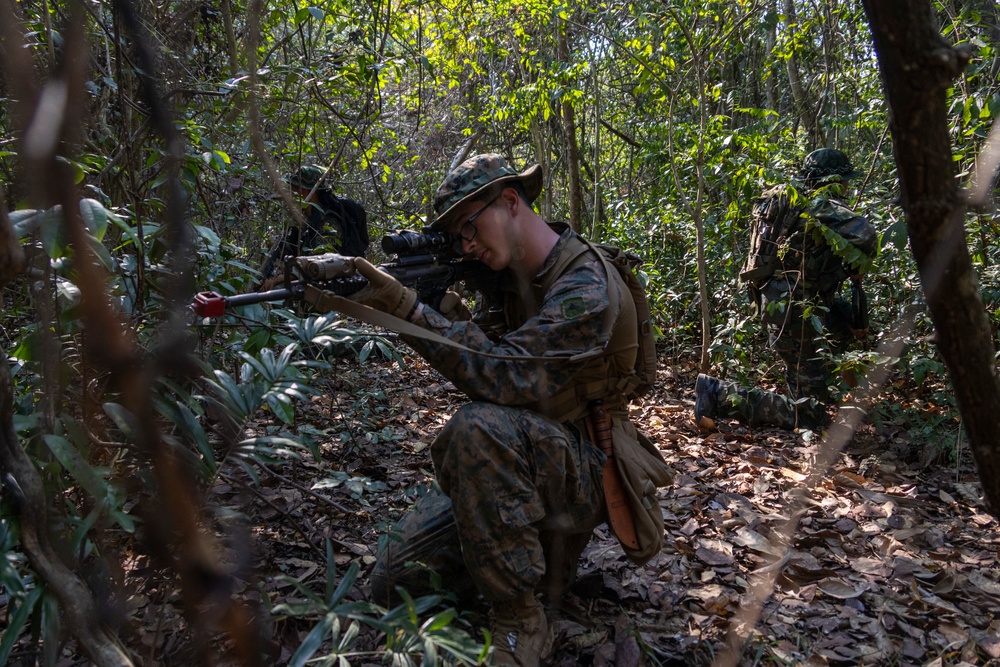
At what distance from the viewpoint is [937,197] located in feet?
4.20

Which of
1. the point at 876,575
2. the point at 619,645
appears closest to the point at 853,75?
the point at 876,575

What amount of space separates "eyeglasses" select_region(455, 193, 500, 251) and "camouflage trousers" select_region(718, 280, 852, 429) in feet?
9.50

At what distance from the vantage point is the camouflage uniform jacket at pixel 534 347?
2.49 meters

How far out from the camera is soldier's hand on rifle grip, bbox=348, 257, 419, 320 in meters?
2.34

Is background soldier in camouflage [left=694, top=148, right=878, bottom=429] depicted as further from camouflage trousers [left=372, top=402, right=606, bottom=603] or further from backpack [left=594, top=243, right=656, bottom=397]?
camouflage trousers [left=372, top=402, right=606, bottom=603]

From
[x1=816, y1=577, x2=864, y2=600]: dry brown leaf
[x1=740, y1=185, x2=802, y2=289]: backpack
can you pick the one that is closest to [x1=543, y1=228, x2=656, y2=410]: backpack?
[x1=816, y1=577, x2=864, y2=600]: dry brown leaf

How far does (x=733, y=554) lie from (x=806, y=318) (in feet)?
7.83

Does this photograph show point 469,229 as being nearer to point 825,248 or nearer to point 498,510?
point 498,510

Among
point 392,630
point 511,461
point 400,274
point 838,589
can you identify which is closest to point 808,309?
point 838,589

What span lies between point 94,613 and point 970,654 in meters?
2.81

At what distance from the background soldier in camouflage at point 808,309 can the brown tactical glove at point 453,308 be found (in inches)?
106

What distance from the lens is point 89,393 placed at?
2.04 meters

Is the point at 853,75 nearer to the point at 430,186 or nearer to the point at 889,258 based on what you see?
the point at 889,258

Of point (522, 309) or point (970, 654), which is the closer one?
point (970, 654)
